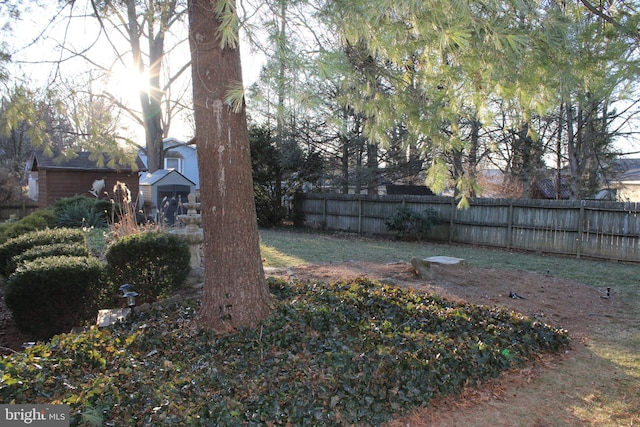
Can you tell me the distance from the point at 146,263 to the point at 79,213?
8.60 meters

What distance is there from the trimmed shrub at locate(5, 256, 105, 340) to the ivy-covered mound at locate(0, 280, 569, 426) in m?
0.94

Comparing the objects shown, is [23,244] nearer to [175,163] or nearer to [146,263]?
[146,263]

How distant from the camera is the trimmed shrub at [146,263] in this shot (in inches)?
205

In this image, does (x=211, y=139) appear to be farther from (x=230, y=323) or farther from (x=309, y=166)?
(x=309, y=166)

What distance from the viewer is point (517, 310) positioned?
17.1 ft

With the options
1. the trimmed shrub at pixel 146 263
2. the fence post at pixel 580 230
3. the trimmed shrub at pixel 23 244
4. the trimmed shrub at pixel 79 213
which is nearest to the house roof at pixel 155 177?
the trimmed shrub at pixel 79 213

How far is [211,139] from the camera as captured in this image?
3557 mm

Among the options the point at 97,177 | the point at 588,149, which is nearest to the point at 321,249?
the point at 588,149

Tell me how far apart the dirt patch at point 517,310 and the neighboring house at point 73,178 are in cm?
1402

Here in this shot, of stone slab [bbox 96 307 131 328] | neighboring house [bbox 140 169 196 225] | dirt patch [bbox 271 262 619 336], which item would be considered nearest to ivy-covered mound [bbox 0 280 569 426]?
stone slab [bbox 96 307 131 328]

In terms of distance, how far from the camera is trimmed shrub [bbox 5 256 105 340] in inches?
171

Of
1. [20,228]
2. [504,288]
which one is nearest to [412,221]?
[504,288]

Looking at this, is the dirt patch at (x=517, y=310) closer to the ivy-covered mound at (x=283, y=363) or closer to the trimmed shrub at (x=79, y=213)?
the ivy-covered mound at (x=283, y=363)

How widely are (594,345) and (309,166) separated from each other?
46.3 ft
